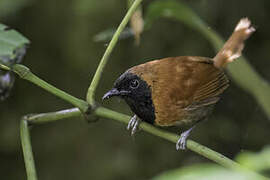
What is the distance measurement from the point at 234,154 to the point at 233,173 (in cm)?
332

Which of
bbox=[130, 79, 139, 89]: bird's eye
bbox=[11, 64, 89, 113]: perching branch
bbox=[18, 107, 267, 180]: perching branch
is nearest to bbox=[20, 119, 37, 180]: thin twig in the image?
bbox=[18, 107, 267, 180]: perching branch

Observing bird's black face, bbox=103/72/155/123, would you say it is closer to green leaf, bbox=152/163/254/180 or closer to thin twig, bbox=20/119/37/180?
thin twig, bbox=20/119/37/180

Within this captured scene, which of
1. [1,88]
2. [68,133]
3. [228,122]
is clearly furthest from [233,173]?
[68,133]

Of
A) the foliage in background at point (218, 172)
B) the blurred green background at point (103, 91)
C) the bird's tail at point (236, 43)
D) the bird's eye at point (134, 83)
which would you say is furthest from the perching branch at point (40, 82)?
the blurred green background at point (103, 91)

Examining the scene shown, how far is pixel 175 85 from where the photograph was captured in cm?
238

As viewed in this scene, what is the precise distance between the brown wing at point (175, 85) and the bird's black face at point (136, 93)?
3cm

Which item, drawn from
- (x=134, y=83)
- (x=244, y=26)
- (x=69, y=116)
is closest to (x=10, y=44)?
(x=69, y=116)

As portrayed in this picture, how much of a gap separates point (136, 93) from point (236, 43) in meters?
0.64

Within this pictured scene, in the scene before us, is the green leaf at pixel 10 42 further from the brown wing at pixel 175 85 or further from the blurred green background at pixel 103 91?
the blurred green background at pixel 103 91

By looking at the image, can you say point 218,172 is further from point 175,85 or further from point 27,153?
point 175,85

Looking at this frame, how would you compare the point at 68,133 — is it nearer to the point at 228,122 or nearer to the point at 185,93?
the point at 228,122

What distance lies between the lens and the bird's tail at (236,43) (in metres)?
2.28

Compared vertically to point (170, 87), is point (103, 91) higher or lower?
lower

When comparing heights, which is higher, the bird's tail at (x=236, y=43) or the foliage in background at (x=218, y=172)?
the foliage in background at (x=218, y=172)
